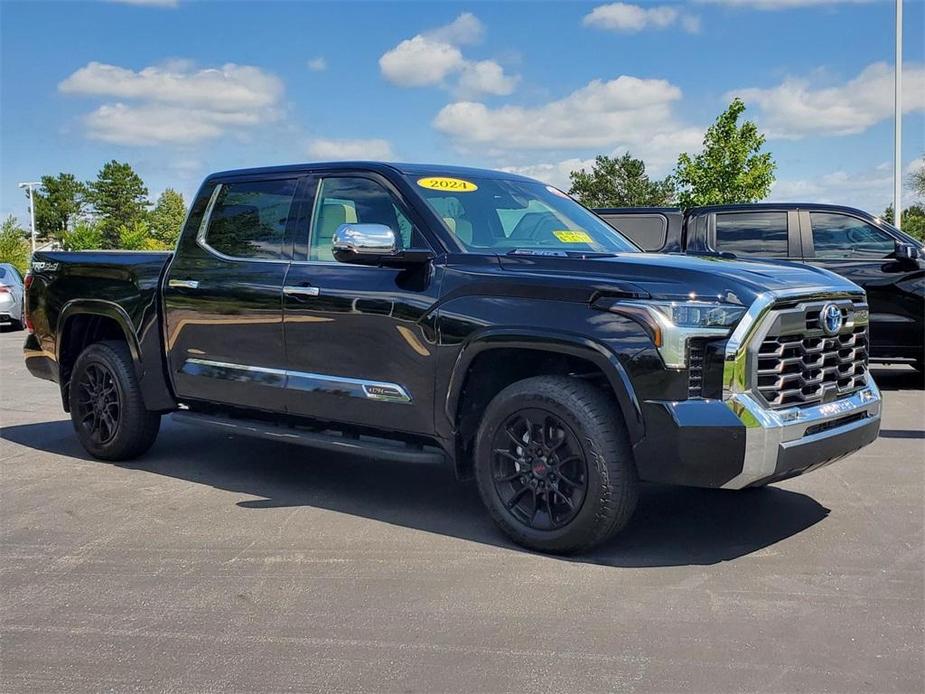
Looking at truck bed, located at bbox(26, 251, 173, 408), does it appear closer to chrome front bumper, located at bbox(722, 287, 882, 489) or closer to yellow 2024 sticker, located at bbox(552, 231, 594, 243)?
yellow 2024 sticker, located at bbox(552, 231, 594, 243)

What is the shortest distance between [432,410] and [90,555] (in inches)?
70.5

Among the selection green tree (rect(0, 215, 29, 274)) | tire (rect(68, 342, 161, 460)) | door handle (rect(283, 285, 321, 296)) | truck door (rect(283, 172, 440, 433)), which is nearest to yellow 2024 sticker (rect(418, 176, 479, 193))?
truck door (rect(283, 172, 440, 433))

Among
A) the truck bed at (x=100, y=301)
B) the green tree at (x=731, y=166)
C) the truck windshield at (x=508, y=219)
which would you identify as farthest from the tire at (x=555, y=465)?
the green tree at (x=731, y=166)

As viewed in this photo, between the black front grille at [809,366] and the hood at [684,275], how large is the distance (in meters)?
0.22

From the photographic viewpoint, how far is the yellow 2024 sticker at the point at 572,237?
5328 millimetres

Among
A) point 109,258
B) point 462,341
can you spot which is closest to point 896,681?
point 462,341

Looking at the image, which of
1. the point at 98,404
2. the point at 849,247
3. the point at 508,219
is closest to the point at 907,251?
the point at 849,247

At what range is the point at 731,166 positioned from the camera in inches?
1039

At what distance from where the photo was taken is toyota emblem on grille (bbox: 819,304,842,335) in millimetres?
4379

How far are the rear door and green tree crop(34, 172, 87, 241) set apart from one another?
3700 inches

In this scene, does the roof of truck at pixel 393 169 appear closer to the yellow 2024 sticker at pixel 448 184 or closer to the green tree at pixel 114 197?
the yellow 2024 sticker at pixel 448 184

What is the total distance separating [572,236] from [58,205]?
3934 inches

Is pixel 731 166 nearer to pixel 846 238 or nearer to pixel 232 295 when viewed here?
pixel 846 238

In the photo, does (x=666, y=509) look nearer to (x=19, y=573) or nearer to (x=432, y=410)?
(x=432, y=410)
